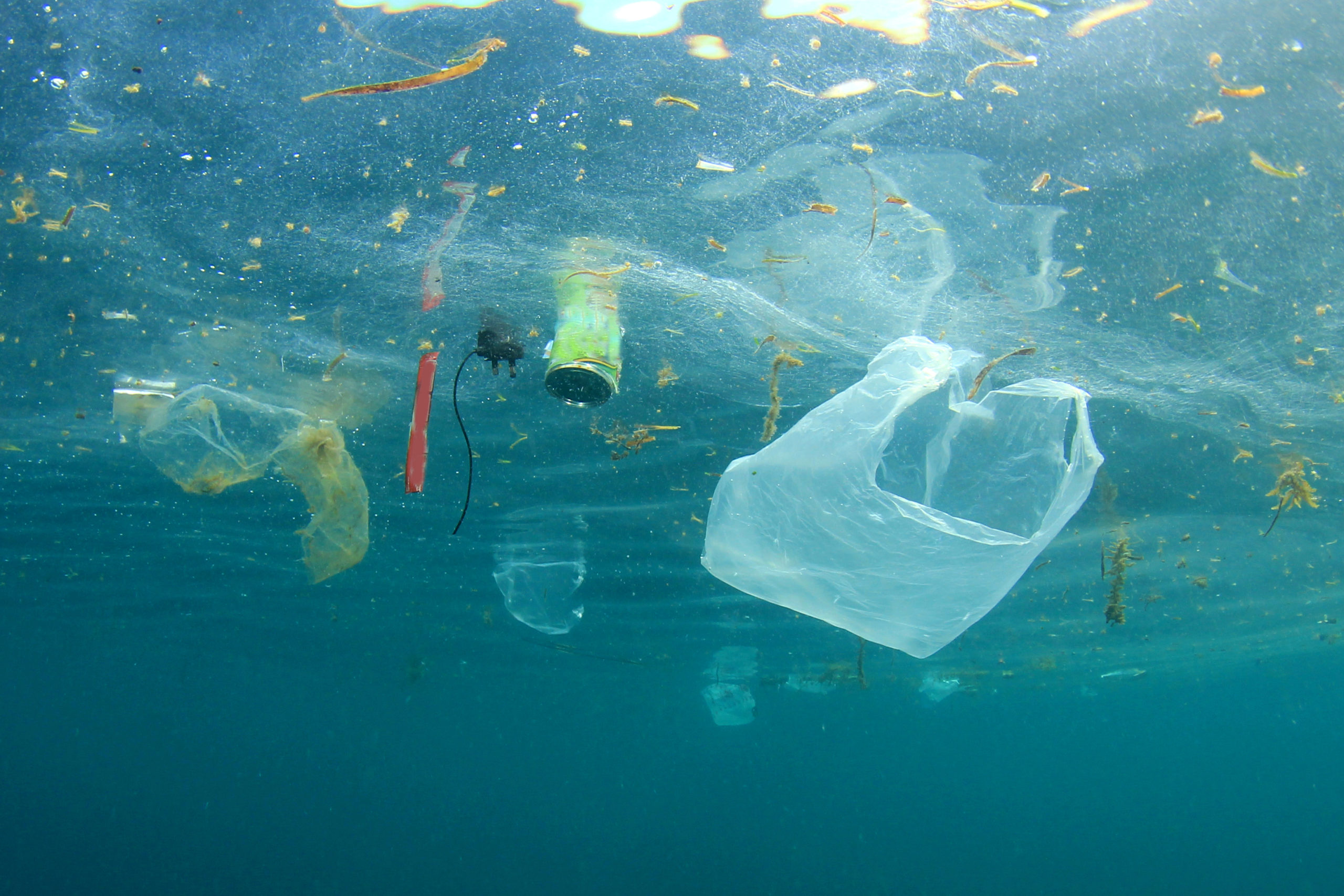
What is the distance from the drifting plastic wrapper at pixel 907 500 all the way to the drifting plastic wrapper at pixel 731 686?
2008 centimetres

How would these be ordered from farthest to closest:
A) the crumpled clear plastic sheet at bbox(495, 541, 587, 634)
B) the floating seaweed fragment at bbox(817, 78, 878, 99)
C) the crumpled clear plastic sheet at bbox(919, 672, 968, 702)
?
the crumpled clear plastic sheet at bbox(919, 672, 968, 702)
the crumpled clear plastic sheet at bbox(495, 541, 587, 634)
the floating seaweed fragment at bbox(817, 78, 878, 99)

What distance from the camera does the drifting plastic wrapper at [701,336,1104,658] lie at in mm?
4387

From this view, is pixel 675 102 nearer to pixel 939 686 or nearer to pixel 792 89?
pixel 792 89

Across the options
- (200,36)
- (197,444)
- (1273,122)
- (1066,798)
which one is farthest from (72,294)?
(1066,798)

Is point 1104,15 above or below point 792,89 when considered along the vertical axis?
above

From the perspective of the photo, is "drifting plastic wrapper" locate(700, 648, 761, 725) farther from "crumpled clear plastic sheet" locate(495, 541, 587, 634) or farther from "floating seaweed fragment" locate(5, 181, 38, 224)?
"floating seaweed fragment" locate(5, 181, 38, 224)

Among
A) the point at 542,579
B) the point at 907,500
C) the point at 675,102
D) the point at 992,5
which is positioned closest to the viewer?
the point at 992,5

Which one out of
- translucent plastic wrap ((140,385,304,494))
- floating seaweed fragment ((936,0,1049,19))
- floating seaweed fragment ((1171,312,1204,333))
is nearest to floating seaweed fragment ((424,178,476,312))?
translucent plastic wrap ((140,385,304,494))

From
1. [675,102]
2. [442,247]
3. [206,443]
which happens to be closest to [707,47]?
[675,102]

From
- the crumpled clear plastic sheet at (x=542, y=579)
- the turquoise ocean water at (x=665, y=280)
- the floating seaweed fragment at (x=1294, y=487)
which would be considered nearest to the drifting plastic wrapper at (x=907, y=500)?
the turquoise ocean water at (x=665, y=280)

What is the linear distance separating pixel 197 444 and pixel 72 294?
1.94m

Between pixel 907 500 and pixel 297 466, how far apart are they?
6.24m

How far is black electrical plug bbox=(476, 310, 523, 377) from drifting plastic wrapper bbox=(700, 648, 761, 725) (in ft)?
62.6

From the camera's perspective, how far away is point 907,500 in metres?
4.53
